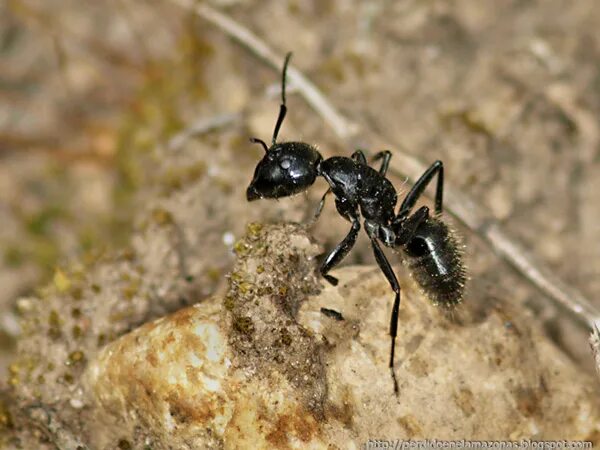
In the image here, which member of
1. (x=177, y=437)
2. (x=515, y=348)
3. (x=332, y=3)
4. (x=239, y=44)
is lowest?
(x=177, y=437)

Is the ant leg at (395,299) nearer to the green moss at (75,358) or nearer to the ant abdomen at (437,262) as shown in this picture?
the ant abdomen at (437,262)

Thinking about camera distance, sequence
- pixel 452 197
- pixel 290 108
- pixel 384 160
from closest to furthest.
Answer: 1. pixel 384 160
2. pixel 452 197
3. pixel 290 108

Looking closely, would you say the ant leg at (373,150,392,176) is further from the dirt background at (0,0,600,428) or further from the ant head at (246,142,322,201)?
the ant head at (246,142,322,201)

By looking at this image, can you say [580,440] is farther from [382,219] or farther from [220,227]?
[220,227]

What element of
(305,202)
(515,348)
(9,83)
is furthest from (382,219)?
(9,83)

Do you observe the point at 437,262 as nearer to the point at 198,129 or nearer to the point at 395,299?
the point at 395,299

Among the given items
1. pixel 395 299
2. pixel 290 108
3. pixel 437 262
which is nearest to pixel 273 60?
pixel 290 108
